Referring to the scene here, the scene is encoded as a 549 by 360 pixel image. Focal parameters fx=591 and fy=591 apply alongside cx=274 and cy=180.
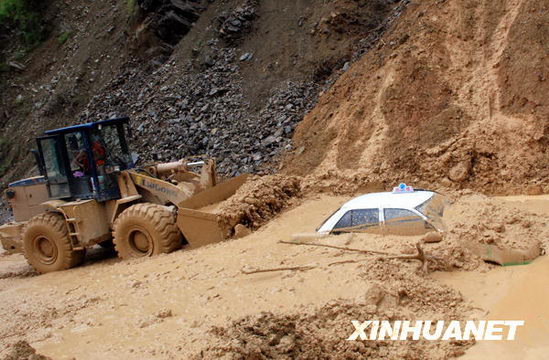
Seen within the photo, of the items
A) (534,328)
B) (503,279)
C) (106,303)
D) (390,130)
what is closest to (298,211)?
(390,130)

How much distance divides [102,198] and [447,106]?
26.1 feet

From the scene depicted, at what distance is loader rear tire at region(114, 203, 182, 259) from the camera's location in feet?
36.5

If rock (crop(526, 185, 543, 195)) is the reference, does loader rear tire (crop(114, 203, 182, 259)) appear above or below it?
above

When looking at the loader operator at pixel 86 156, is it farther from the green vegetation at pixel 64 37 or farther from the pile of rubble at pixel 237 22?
the green vegetation at pixel 64 37

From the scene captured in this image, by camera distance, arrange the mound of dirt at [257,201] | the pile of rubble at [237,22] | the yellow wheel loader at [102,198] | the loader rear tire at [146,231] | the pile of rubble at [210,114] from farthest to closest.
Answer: the pile of rubble at [237,22], the pile of rubble at [210,114], the yellow wheel loader at [102,198], the loader rear tire at [146,231], the mound of dirt at [257,201]

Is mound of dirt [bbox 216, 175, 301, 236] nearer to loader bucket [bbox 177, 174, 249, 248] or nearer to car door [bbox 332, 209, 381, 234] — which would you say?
loader bucket [bbox 177, 174, 249, 248]

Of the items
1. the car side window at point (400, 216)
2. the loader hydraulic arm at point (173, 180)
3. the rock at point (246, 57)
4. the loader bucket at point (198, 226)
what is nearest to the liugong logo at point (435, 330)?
the car side window at point (400, 216)

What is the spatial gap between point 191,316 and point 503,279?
3824 mm

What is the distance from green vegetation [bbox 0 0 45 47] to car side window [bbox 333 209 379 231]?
25777mm

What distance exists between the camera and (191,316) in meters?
7.23

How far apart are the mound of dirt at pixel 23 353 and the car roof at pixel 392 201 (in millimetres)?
4685

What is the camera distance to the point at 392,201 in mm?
8648

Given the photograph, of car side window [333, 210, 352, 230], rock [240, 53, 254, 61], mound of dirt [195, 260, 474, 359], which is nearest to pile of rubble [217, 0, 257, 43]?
rock [240, 53, 254, 61]

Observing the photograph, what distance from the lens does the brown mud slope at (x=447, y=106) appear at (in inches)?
489
